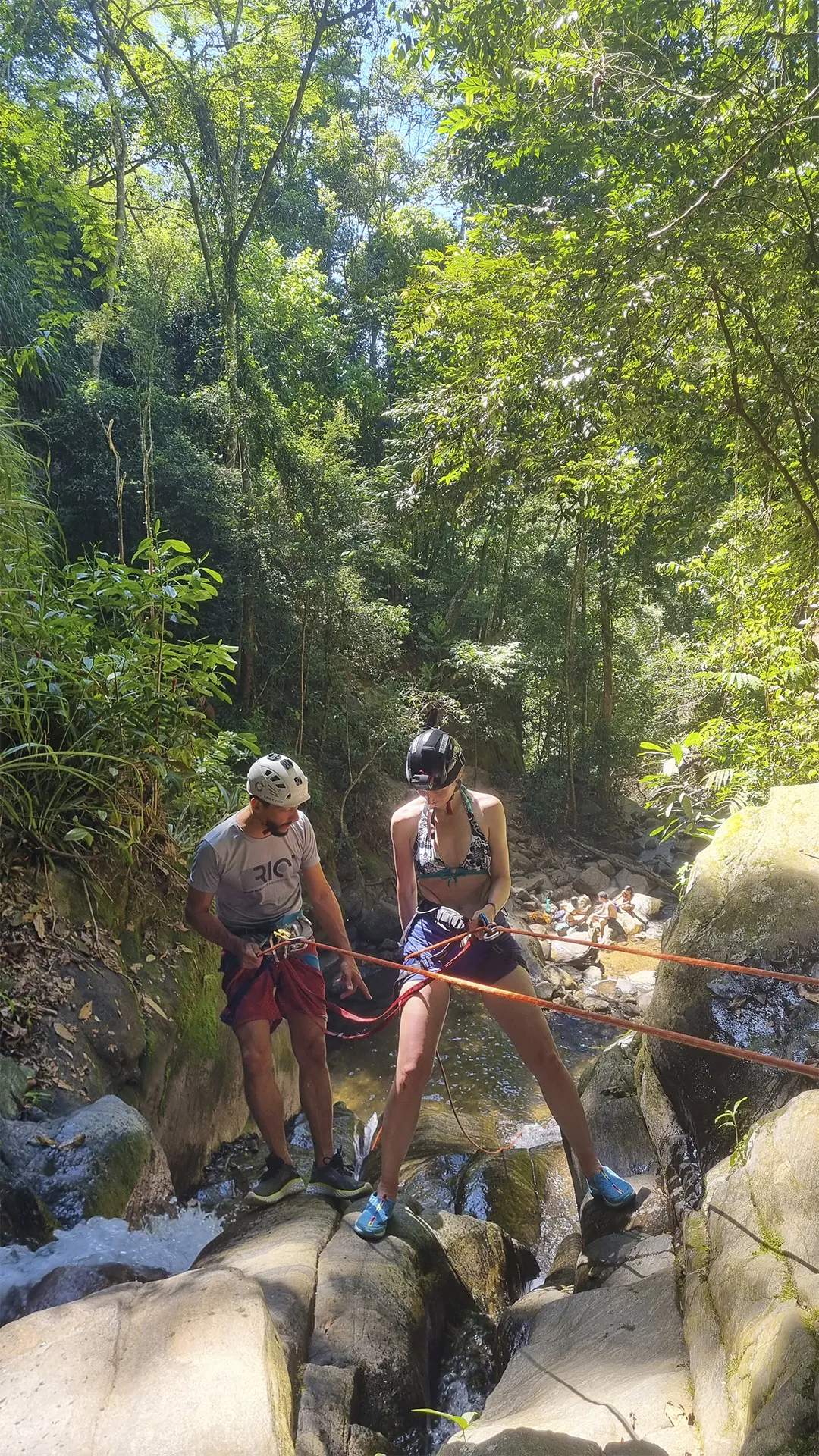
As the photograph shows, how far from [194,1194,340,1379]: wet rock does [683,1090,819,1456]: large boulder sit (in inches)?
43.6

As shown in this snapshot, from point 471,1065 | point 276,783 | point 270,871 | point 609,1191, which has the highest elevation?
point 276,783

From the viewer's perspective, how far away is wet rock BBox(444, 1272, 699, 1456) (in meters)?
1.76

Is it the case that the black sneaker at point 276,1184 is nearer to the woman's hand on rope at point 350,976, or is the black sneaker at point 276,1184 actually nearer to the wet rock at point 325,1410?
the woman's hand on rope at point 350,976

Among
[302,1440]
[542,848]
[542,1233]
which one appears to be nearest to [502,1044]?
[542,1233]

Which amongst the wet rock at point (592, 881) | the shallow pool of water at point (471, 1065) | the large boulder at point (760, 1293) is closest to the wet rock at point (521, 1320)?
the large boulder at point (760, 1293)

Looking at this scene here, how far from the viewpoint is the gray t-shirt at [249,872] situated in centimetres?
312

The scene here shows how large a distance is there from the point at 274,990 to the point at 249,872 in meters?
0.51

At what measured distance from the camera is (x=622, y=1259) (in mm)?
2834

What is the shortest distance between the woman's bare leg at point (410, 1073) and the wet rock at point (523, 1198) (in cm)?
171

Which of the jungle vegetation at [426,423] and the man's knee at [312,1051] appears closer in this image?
the man's knee at [312,1051]

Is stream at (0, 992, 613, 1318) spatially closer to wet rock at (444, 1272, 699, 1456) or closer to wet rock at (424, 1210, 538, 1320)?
wet rock at (424, 1210, 538, 1320)

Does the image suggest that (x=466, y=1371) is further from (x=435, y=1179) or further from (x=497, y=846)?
(x=497, y=846)

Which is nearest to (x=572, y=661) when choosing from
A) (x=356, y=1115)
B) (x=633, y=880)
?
(x=633, y=880)

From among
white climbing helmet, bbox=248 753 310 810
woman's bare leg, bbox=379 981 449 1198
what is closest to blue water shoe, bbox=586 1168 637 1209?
woman's bare leg, bbox=379 981 449 1198
